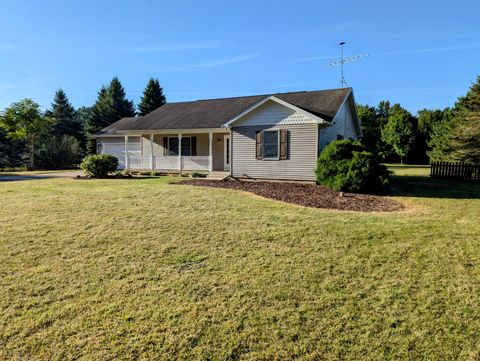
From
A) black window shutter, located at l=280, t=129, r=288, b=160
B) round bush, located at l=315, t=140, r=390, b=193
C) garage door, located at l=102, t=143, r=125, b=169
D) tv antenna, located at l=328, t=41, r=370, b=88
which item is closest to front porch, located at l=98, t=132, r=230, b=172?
garage door, located at l=102, t=143, r=125, b=169

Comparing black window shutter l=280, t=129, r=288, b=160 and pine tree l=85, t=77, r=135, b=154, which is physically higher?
pine tree l=85, t=77, r=135, b=154

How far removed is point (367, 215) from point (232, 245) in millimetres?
3746

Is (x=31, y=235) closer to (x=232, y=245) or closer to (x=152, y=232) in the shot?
(x=152, y=232)

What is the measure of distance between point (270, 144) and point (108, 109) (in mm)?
35214

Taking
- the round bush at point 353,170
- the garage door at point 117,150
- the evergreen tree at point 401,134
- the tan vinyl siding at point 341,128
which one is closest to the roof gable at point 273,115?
the tan vinyl siding at point 341,128

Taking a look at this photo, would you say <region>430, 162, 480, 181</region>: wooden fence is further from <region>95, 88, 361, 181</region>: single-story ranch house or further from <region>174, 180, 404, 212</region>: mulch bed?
<region>174, 180, 404, 212</region>: mulch bed

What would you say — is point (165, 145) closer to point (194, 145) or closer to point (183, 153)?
point (183, 153)

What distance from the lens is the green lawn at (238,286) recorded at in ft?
9.84

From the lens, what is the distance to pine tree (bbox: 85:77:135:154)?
1641 inches

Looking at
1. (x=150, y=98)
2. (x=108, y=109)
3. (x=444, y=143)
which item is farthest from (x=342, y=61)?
(x=108, y=109)

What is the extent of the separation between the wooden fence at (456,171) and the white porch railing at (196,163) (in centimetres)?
1268

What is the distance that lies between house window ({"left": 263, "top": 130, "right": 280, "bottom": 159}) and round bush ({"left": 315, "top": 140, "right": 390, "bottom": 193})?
8.80ft

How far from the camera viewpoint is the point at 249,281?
4.15 meters

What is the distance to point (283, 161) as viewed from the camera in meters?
14.1
